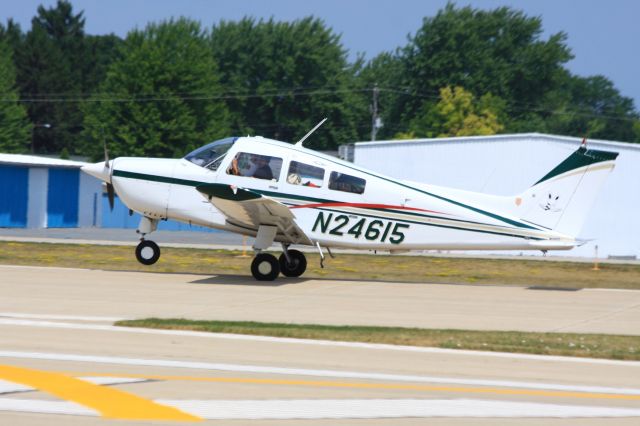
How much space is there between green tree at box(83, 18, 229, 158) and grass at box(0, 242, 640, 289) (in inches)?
1674

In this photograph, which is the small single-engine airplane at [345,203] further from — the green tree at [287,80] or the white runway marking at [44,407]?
the green tree at [287,80]

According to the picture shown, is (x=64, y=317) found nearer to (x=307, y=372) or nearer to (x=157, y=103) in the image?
(x=307, y=372)

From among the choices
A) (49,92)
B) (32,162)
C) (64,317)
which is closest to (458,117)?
(49,92)

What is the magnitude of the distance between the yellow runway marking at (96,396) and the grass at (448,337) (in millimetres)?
3468

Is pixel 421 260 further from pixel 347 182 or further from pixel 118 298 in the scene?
pixel 118 298

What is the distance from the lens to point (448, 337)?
1285 centimetres

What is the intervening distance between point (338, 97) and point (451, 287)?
246 ft

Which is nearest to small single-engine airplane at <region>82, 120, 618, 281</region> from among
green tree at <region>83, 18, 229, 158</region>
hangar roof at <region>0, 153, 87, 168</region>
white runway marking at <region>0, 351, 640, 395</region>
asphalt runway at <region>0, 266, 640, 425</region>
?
asphalt runway at <region>0, 266, 640, 425</region>

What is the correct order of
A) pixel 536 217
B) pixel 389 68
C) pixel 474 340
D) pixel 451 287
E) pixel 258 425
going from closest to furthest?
1. pixel 258 425
2. pixel 474 340
3. pixel 536 217
4. pixel 451 287
5. pixel 389 68

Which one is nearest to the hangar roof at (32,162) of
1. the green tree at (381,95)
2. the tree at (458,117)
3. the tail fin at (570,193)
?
the tail fin at (570,193)

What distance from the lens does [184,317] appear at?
47.4 feet

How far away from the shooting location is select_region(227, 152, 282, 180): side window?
1862 cm

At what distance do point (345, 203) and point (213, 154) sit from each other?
273 cm

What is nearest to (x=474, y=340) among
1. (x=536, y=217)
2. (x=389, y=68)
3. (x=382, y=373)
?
(x=382, y=373)
